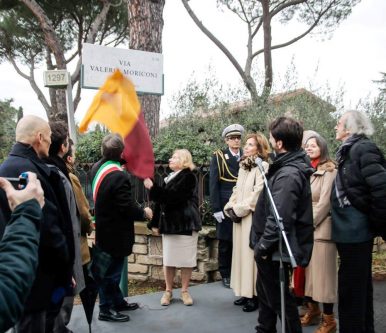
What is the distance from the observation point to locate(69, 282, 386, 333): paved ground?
4.26 meters

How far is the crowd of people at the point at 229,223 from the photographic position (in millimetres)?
2732

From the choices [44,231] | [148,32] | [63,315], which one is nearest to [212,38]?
[148,32]

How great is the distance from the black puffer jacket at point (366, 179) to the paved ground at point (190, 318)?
1.38 meters

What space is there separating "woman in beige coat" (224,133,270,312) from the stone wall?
1.03m

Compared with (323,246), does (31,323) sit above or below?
below

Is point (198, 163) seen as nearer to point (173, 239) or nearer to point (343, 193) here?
point (173, 239)

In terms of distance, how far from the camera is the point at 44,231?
2.70 meters

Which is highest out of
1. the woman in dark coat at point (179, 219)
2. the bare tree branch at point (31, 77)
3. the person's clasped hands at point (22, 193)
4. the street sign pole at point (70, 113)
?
the bare tree branch at point (31, 77)

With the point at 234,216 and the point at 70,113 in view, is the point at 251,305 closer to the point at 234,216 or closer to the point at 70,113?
the point at 234,216

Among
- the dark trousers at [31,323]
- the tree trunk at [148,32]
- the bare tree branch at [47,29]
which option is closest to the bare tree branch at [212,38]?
the bare tree branch at [47,29]

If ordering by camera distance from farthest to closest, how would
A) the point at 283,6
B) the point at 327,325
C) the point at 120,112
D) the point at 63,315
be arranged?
the point at 283,6 → the point at 327,325 → the point at 120,112 → the point at 63,315

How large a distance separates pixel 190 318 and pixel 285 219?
1713mm

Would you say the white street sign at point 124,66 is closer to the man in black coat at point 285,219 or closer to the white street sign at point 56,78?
the white street sign at point 56,78

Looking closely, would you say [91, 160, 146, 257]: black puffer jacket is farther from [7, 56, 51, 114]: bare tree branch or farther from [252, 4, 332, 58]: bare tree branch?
[7, 56, 51, 114]: bare tree branch
